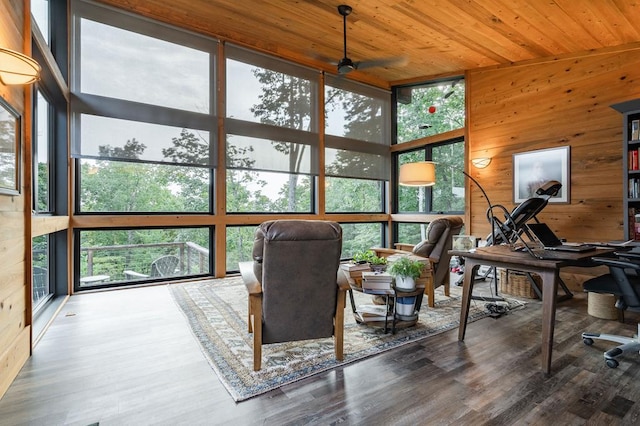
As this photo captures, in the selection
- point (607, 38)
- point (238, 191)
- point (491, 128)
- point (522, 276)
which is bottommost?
point (522, 276)

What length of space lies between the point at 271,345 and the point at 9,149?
2169mm

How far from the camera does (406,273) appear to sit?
261 centimetres

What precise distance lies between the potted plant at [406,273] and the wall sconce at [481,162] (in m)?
3.25

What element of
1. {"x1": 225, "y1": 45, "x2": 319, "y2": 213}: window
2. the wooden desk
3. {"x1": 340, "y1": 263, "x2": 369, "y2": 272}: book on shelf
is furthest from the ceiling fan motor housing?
the wooden desk

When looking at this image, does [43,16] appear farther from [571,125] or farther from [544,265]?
[571,125]

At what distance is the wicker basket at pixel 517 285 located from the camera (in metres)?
3.83

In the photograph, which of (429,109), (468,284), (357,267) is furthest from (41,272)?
(429,109)

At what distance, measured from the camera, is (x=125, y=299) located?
367 cm

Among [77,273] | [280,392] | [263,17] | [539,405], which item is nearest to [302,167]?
[263,17]

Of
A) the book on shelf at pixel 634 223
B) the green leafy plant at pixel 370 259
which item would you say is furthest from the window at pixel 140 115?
the book on shelf at pixel 634 223

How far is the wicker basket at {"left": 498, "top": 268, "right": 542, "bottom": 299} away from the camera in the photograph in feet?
12.6

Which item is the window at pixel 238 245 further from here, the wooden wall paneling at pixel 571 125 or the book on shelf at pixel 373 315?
the wooden wall paneling at pixel 571 125

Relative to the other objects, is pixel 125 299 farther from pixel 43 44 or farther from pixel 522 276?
pixel 522 276

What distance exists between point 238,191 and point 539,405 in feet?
14.5
